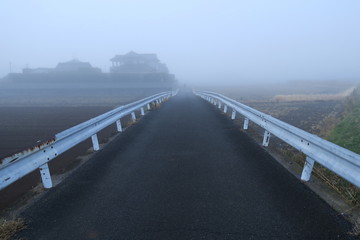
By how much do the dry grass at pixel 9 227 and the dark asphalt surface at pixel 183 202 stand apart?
0.36ft

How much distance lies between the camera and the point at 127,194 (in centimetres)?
362

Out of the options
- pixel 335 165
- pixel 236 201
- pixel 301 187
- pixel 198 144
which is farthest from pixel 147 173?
pixel 335 165

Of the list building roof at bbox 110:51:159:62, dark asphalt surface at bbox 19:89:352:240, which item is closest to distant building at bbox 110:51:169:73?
building roof at bbox 110:51:159:62

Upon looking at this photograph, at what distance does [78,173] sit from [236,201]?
304 cm

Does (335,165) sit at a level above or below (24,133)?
above

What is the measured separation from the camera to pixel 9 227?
8.99 feet

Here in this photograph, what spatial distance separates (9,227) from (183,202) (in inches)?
85.7

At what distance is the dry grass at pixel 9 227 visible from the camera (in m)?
2.62

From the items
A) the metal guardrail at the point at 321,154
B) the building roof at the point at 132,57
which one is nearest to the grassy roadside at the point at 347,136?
the metal guardrail at the point at 321,154

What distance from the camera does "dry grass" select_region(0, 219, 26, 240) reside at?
2617mm

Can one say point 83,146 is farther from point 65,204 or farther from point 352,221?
point 352,221

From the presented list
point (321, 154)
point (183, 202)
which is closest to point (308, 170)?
point (321, 154)

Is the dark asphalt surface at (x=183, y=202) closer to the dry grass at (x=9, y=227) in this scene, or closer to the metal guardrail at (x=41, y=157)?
the dry grass at (x=9, y=227)

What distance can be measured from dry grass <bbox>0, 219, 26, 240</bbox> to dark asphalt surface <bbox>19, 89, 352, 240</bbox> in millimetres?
111
